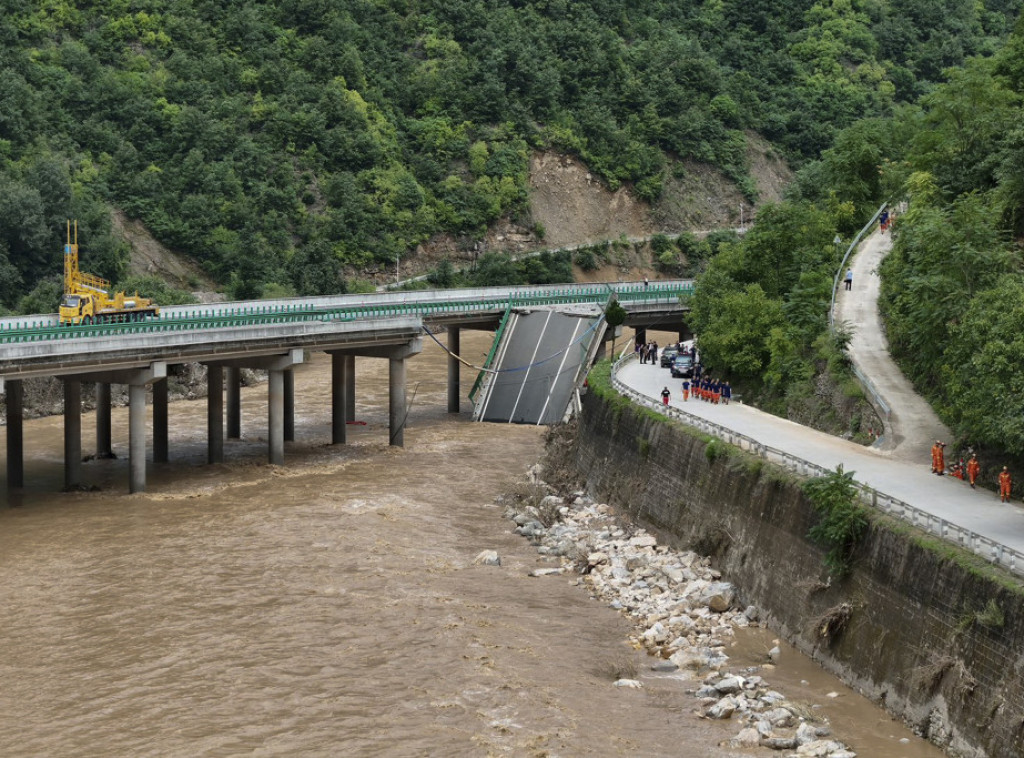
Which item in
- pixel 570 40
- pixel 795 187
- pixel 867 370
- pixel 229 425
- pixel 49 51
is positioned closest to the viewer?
pixel 867 370

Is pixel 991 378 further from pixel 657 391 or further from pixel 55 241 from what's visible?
pixel 55 241

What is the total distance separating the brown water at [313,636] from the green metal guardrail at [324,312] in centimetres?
695

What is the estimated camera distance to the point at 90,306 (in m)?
64.0

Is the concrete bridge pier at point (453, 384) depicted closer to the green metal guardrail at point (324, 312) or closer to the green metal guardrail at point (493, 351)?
the green metal guardrail at point (493, 351)

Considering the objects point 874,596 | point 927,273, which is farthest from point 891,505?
point 927,273

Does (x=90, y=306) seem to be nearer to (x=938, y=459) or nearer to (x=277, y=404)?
(x=277, y=404)

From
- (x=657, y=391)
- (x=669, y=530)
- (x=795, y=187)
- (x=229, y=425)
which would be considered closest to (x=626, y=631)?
(x=669, y=530)

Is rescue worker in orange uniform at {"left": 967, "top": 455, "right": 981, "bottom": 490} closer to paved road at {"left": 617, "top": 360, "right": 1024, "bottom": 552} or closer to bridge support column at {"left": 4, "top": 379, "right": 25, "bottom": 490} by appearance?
paved road at {"left": 617, "top": 360, "right": 1024, "bottom": 552}

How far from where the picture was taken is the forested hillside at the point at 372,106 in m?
122

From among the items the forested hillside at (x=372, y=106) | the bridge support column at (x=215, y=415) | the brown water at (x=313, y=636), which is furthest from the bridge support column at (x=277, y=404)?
the forested hillside at (x=372, y=106)

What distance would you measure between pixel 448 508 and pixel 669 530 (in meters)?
11.4

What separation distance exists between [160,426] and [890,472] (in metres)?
37.6

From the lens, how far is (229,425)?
239ft

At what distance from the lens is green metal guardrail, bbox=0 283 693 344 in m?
57.2
